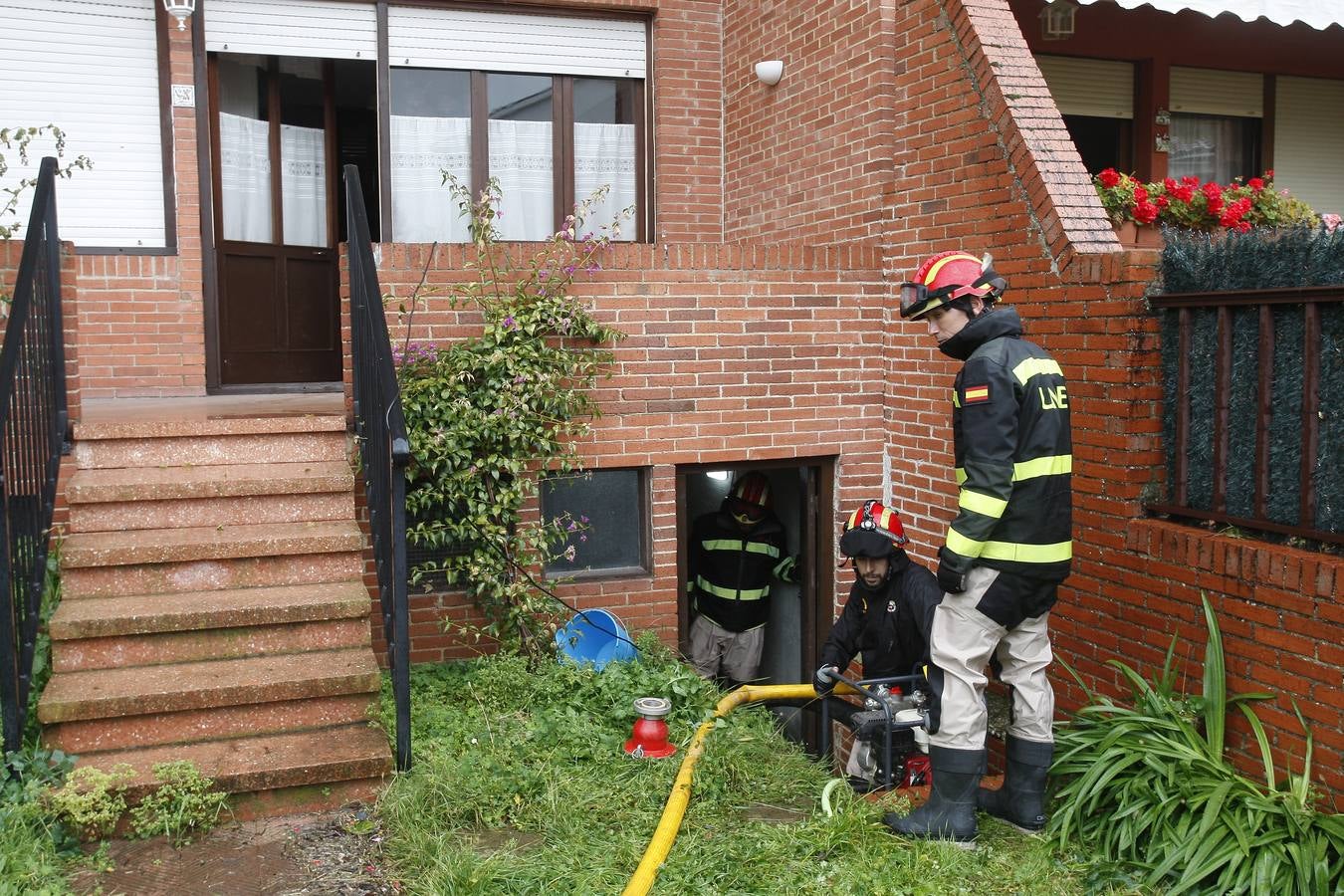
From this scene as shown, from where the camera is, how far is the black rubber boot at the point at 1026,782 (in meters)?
4.47

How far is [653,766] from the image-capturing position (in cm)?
498

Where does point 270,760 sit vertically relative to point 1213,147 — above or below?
below

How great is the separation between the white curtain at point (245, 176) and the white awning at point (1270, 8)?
598cm

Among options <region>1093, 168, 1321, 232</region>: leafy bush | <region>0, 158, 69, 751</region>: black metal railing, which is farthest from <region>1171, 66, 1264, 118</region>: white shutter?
<region>0, 158, 69, 751</region>: black metal railing

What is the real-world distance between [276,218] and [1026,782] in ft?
22.9

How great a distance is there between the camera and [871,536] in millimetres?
5098

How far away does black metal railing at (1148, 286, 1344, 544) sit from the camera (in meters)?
4.29

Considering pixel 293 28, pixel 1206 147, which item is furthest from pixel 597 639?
pixel 1206 147

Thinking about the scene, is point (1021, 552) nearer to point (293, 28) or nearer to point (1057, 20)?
point (1057, 20)

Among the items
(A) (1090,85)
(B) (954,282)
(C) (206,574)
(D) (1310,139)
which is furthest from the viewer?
(D) (1310,139)

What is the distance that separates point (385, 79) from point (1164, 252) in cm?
605

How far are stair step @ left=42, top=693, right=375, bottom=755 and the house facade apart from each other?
1729mm

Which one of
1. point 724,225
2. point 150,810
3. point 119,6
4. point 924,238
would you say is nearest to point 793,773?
point 150,810

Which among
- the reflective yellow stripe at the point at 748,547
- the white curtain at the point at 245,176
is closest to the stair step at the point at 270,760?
the reflective yellow stripe at the point at 748,547
